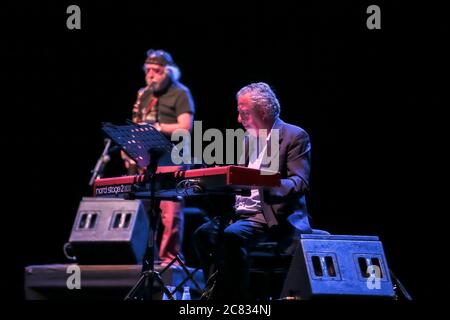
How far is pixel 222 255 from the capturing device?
3.69 meters

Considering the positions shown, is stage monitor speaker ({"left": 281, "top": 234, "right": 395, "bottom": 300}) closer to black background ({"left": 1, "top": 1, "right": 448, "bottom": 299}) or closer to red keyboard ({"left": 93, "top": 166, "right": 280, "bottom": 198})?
red keyboard ({"left": 93, "top": 166, "right": 280, "bottom": 198})

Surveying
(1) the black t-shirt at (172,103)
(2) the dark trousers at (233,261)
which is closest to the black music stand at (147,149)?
(2) the dark trousers at (233,261)

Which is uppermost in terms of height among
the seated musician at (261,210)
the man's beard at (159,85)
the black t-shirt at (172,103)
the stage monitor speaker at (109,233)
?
the man's beard at (159,85)

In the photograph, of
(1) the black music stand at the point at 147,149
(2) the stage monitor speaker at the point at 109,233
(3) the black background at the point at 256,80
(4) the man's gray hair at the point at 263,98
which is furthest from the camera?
(3) the black background at the point at 256,80

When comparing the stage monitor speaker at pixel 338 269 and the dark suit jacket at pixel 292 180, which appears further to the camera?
the dark suit jacket at pixel 292 180

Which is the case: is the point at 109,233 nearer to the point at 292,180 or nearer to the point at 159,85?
the point at 159,85

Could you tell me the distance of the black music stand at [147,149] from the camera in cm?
352

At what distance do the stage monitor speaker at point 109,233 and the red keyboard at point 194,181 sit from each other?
1.16 m

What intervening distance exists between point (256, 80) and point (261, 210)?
2283mm

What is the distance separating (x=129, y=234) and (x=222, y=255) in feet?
4.97

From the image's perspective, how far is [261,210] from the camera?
396cm

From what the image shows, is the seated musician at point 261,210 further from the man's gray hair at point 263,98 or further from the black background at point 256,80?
the black background at point 256,80

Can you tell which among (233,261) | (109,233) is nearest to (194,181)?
(233,261)

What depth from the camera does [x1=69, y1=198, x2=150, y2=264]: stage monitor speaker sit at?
5.04 meters
